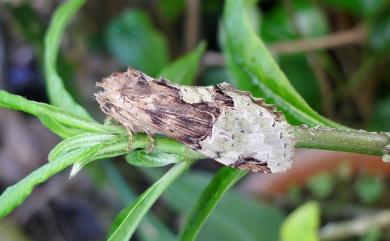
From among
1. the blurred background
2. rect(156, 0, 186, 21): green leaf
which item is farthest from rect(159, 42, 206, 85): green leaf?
rect(156, 0, 186, 21): green leaf

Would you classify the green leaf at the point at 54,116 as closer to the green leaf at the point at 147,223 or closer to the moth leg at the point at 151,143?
the moth leg at the point at 151,143

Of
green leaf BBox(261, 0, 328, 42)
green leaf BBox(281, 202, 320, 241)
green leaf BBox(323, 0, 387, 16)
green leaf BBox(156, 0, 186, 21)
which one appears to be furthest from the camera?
green leaf BBox(156, 0, 186, 21)

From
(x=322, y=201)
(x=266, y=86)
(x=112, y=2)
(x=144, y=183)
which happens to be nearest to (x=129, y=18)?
(x=112, y=2)

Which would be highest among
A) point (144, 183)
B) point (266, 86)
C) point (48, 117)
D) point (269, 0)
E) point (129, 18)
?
point (269, 0)

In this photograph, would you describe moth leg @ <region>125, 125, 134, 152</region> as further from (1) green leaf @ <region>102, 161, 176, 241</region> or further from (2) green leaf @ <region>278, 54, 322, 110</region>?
(2) green leaf @ <region>278, 54, 322, 110</region>

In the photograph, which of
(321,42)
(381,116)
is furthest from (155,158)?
(381,116)

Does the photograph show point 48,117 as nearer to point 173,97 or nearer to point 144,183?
point 173,97
